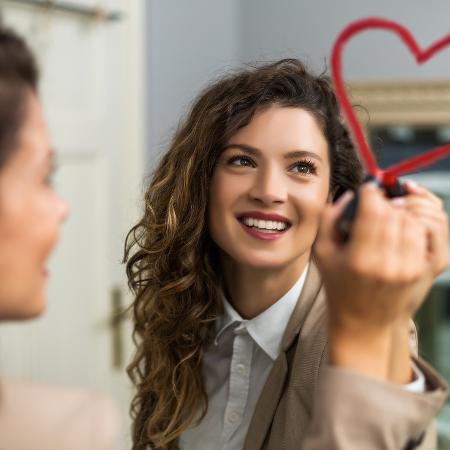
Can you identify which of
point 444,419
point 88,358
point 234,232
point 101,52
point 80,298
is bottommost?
point 444,419

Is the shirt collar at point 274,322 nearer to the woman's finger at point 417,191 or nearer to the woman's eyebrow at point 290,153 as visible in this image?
the woman's eyebrow at point 290,153

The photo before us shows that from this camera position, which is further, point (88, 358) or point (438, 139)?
point (438, 139)

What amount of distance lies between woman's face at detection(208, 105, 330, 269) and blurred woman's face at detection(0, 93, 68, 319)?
551 millimetres

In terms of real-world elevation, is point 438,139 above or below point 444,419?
above

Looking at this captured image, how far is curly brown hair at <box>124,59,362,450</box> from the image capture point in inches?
47.4

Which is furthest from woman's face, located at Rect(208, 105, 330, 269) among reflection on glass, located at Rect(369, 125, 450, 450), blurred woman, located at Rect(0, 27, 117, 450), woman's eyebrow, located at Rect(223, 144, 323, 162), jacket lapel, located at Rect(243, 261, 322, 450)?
reflection on glass, located at Rect(369, 125, 450, 450)

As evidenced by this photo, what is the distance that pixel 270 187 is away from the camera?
3.57 feet

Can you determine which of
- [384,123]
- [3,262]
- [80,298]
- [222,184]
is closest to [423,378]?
[3,262]

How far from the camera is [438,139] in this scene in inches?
107

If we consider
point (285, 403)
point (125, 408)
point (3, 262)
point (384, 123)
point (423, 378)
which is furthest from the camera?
point (384, 123)

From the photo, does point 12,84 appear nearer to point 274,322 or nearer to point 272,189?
point 272,189

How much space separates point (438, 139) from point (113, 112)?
1.18m

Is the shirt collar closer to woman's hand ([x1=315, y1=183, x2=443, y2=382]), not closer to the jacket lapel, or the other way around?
the jacket lapel

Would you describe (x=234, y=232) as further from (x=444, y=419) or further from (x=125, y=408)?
(x=444, y=419)
